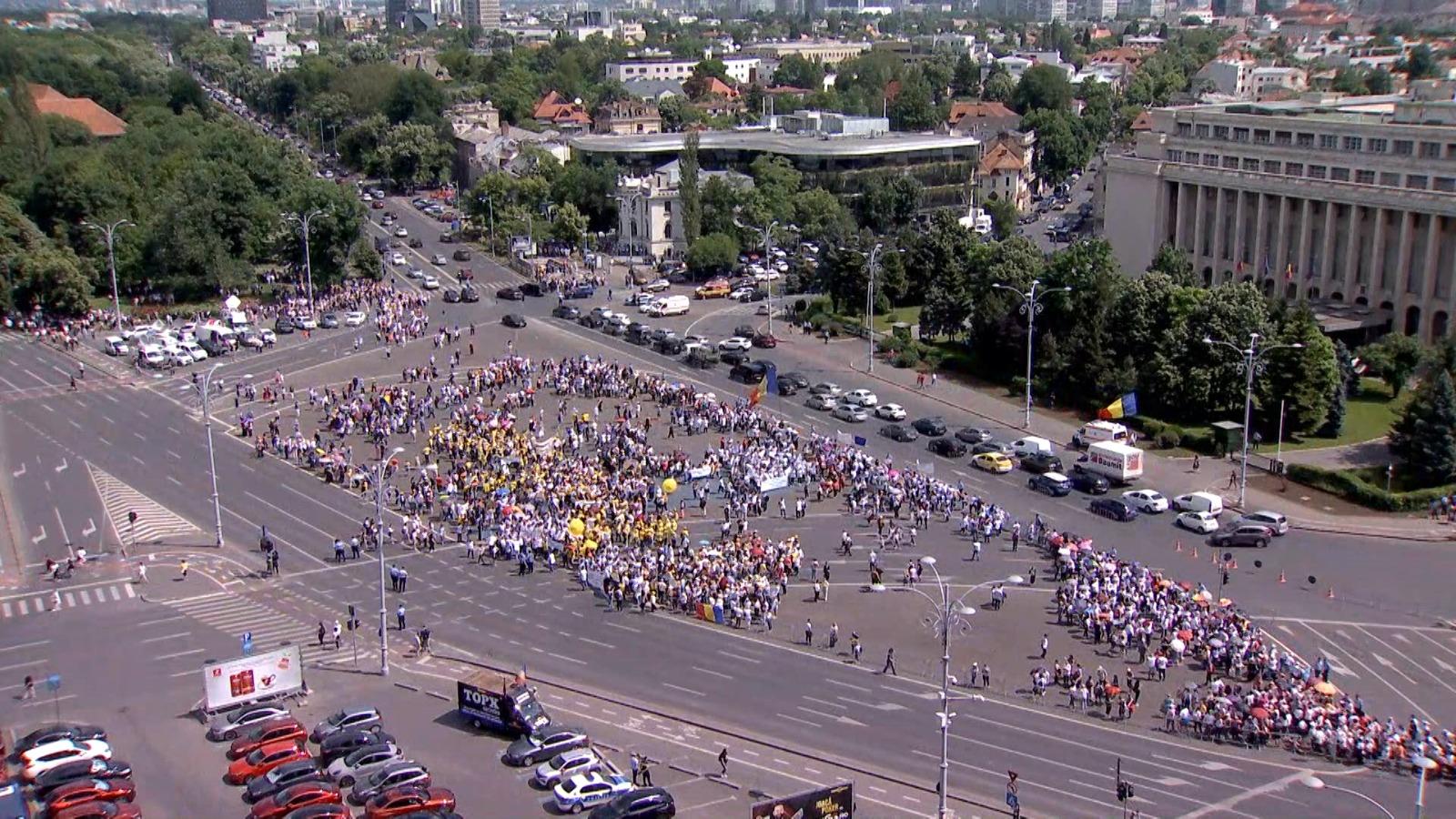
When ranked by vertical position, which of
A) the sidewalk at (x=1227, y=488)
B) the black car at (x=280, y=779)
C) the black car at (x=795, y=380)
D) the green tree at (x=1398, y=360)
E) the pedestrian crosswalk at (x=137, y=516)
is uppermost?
the green tree at (x=1398, y=360)

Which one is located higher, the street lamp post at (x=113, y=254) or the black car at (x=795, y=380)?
the street lamp post at (x=113, y=254)

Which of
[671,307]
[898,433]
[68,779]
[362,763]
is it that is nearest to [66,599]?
[68,779]

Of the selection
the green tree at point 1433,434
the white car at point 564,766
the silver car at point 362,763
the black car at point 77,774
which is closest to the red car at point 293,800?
the silver car at point 362,763

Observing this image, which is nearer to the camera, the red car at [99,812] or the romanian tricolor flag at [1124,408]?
the red car at [99,812]

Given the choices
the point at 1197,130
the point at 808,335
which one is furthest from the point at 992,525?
the point at 1197,130

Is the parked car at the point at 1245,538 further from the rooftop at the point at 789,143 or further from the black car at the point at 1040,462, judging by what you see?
the rooftop at the point at 789,143

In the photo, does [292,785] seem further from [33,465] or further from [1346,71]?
[1346,71]

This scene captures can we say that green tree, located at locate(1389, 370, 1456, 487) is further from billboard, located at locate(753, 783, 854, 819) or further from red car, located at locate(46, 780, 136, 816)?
red car, located at locate(46, 780, 136, 816)

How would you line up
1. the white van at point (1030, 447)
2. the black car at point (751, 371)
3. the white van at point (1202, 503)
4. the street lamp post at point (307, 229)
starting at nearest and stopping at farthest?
the white van at point (1202, 503)
the white van at point (1030, 447)
the black car at point (751, 371)
the street lamp post at point (307, 229)

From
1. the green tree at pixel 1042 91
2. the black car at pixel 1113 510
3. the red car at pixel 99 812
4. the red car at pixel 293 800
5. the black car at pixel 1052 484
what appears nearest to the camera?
the red car at pixel 99 812
